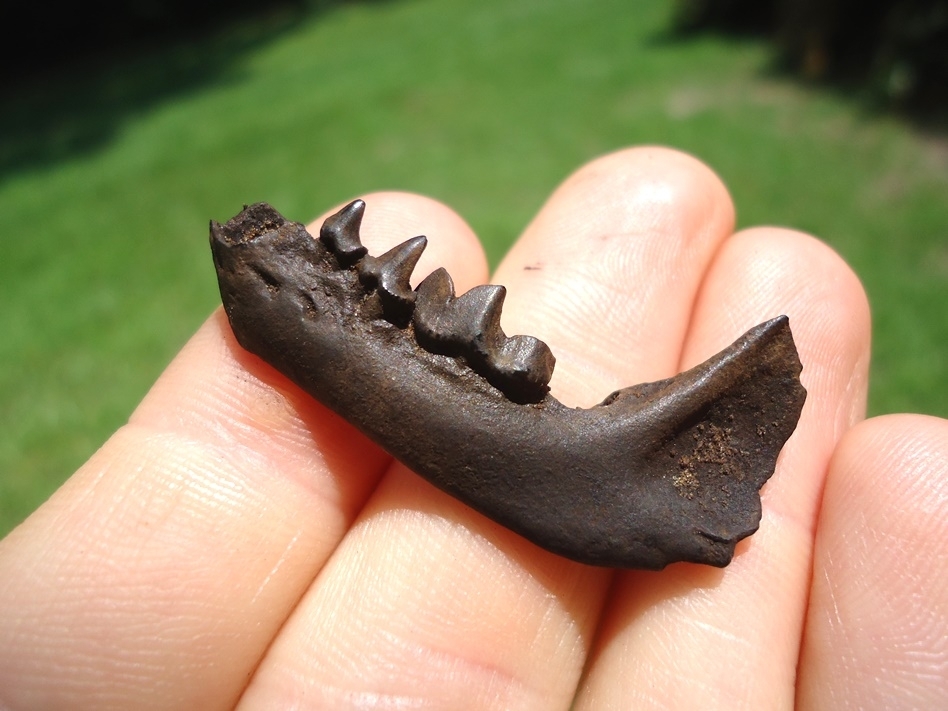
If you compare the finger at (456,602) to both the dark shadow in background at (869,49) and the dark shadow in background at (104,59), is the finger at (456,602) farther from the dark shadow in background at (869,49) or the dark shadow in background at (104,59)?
the dark shadow in background at (104,59)

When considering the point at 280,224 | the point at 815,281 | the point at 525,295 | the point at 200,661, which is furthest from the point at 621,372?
the point at 200,661

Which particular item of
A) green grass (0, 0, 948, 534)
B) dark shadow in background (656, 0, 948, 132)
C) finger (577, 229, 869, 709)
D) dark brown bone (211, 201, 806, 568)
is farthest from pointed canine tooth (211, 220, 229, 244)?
dark shadow in background (656, 0, 948, 132)

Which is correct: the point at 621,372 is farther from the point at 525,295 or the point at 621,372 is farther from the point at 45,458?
the point at 45,458

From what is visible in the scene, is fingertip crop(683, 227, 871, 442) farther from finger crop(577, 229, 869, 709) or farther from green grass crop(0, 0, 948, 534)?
green grass crop(0, 0, 948, 534)

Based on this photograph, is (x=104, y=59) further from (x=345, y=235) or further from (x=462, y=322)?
(x=462, y=322)

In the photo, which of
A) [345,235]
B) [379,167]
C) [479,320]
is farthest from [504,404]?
[379,167]

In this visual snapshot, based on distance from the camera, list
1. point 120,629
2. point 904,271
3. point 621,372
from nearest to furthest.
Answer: point 120,629 → point 621,372 → point 904,271
